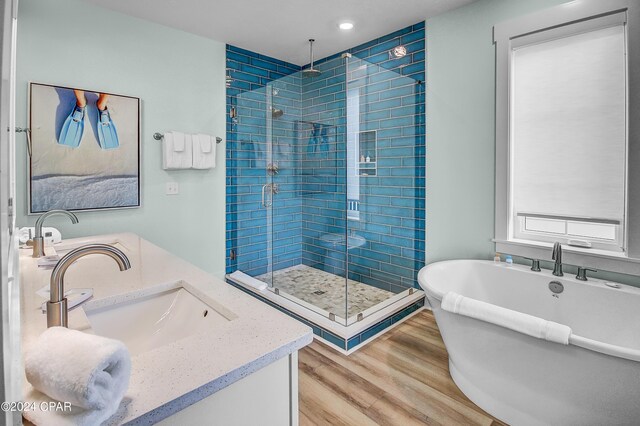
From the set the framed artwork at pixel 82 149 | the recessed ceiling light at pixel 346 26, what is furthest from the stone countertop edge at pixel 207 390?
the recessed ceiling light at pixel 346 26

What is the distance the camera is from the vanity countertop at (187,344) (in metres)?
0.71

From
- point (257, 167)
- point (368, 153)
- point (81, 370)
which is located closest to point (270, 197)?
point (257, 167)

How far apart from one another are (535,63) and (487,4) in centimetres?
62

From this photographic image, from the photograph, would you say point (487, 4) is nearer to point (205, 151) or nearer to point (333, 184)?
point (333, 184)

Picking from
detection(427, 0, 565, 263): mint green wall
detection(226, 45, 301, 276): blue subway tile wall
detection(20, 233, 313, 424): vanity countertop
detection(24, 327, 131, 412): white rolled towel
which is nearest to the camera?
detection(24, 327, 131, 412): white rolled towel

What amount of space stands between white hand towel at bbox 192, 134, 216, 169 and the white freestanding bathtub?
7.31 feet

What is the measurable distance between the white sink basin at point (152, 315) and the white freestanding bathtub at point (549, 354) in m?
1.27

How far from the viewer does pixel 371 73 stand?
3072 millimetres

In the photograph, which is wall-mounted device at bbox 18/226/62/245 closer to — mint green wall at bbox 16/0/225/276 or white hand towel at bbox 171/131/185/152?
mint green wall at bbox 16/0/225/276

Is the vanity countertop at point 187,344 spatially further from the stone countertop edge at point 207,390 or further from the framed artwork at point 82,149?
the framed artwork at point 82,149

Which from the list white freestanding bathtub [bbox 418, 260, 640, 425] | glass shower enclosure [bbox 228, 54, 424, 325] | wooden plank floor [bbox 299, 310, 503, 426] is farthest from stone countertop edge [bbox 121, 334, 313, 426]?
glass shower enclosure [bbox 228, 54, 424, 325]

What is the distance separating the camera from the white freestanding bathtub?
1.39 meters

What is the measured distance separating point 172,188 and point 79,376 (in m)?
2.81

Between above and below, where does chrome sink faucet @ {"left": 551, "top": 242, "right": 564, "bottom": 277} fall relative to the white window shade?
below
